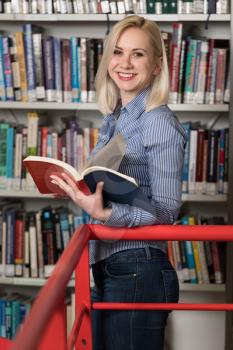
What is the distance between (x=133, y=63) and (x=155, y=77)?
0.07 meters

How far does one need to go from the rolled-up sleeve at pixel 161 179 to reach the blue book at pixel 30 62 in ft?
4.29

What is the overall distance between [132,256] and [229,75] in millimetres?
1274

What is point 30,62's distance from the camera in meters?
2.45

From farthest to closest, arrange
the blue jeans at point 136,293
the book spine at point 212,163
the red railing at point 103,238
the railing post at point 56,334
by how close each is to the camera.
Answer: the book spine at point 212,163 → the blue jeans at point 136,293 → the red railing at point 103,238 → the railing post at point 56,334

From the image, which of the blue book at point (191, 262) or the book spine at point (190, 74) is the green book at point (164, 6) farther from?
the blue book at point (191, 262)

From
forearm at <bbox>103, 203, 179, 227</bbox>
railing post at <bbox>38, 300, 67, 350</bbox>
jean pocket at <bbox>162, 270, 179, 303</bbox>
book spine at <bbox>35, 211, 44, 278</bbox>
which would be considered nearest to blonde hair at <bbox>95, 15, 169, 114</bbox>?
forearm at <bbox>103, 203, 179, 227</bbox>

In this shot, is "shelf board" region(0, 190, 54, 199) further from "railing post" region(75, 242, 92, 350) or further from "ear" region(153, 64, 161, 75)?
"railing post" region(75, 242, 92, 350)

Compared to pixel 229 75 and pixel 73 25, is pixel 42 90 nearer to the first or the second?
pixel 73 25

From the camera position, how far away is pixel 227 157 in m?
2.42

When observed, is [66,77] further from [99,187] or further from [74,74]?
[99,187]

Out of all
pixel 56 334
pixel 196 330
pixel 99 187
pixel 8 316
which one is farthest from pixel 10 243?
pixel 56 334

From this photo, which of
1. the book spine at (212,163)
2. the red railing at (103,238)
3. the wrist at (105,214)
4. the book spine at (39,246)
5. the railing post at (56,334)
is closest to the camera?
the railing post at (56,334)

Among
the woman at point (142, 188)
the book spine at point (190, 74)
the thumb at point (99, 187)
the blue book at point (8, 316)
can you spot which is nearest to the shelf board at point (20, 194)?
the blue book at point (8, 316)

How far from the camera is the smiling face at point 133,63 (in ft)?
4.55
